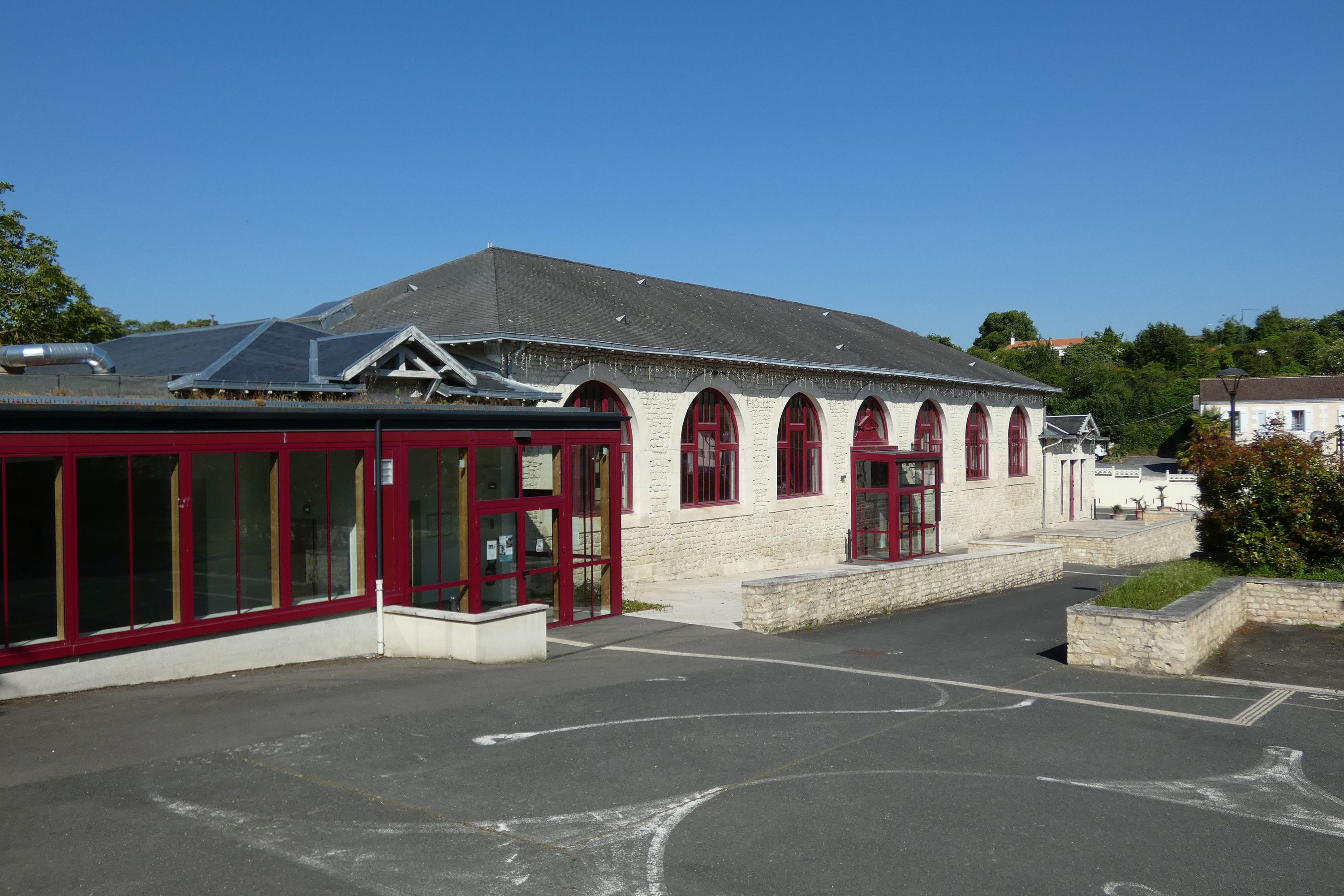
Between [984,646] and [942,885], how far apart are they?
30.9ft

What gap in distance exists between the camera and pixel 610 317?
21984 millimetres

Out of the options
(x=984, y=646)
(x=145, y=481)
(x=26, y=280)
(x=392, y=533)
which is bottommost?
(x=984, y=646)

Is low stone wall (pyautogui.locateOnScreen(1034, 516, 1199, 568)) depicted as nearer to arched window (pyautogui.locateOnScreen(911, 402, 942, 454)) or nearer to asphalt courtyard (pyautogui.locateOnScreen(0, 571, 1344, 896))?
arched window (pyautogui.locateOnScreen(911, 402, 942, 454))

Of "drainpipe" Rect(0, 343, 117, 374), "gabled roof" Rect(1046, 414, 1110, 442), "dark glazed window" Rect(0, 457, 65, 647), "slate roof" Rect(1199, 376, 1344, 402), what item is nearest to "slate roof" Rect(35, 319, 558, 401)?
"drainpipe" Rect(0, 343, 117, 374)

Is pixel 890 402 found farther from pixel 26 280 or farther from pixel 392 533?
pixel 26 280

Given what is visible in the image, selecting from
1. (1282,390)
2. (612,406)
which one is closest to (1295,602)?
(612,406)

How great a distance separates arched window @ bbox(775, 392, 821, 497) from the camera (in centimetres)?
2558

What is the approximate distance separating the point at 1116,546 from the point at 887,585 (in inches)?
A: 458

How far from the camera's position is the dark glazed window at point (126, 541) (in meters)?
9.62

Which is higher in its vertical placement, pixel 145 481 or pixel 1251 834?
pixel 145 481

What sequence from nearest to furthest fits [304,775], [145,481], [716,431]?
[304,775] < [145,481] < [716,431]

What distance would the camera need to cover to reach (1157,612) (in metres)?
12.4

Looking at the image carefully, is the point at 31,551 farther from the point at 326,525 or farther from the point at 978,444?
the point at 978,444

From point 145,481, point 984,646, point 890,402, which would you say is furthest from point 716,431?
point 145,481
